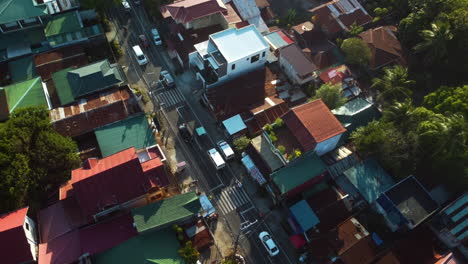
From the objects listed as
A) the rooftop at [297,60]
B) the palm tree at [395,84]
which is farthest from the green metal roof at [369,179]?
the rooftop at [297,60]

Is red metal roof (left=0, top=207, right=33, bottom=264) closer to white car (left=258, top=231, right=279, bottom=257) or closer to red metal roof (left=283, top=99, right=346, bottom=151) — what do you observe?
white car (left=258, top=231, right=279, bottom=257)

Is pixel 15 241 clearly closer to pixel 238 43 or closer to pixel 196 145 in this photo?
pixel 196 145

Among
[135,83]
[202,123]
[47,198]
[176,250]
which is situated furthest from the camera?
[135,83]

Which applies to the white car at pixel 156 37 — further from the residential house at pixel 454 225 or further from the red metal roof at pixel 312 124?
the residential house at pixel 454 225

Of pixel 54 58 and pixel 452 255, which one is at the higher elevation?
pixel 54 58

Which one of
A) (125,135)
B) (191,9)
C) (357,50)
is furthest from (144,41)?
(357,50)

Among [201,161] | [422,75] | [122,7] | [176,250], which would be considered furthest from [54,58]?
[422,75]

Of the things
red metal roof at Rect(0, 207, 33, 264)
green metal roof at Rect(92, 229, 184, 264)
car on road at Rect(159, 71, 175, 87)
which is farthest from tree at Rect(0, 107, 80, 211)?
car on road at Rect(159, 71, 175, 87)

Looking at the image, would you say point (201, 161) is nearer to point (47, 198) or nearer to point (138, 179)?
point (138, 179)
